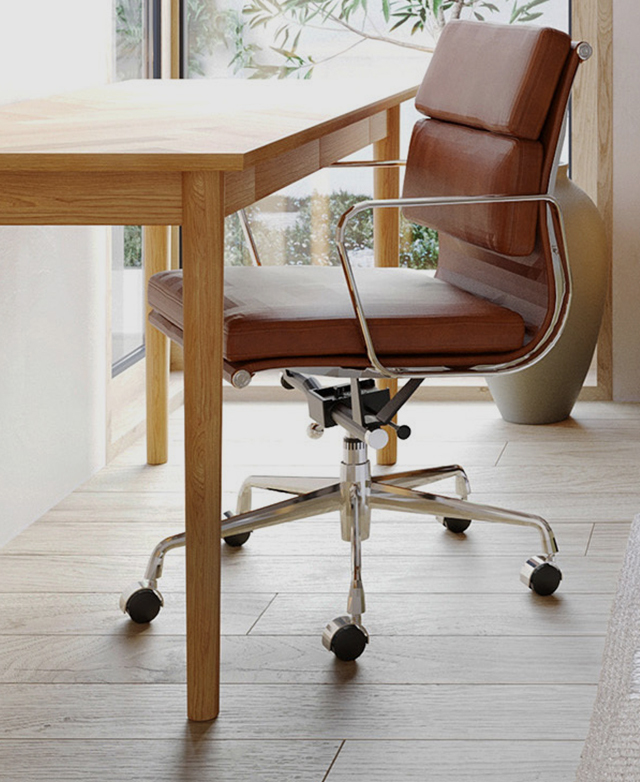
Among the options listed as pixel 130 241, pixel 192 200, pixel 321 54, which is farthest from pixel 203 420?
pixel 321 54

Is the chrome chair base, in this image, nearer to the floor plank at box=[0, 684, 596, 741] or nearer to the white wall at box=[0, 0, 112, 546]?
the floor plank at box=[0, 684, 596, 741]

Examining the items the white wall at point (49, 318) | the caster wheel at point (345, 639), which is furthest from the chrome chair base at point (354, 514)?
the white wall at point (49, 318)

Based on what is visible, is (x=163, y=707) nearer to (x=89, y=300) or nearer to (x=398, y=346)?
(x=398, y=346)

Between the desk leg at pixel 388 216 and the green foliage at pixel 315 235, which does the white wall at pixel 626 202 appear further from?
the desk leg at pixel 388 216

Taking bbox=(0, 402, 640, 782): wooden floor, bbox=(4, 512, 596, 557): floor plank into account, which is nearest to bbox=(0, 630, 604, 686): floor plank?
bbox=(0, 402, 640, 782): wooden floor

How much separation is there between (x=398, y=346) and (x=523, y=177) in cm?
36

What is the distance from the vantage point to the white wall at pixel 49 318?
7.75ft

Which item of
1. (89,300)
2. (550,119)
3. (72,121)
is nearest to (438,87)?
(550,119)

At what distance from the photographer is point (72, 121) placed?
1936 mm

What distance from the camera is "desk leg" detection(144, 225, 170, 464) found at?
288 cm

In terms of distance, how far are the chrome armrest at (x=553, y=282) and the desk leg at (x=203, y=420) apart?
334 millimetres

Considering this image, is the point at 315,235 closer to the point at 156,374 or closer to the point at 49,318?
the point at 156,374

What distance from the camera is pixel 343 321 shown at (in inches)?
73.7

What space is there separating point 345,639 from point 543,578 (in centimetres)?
44
